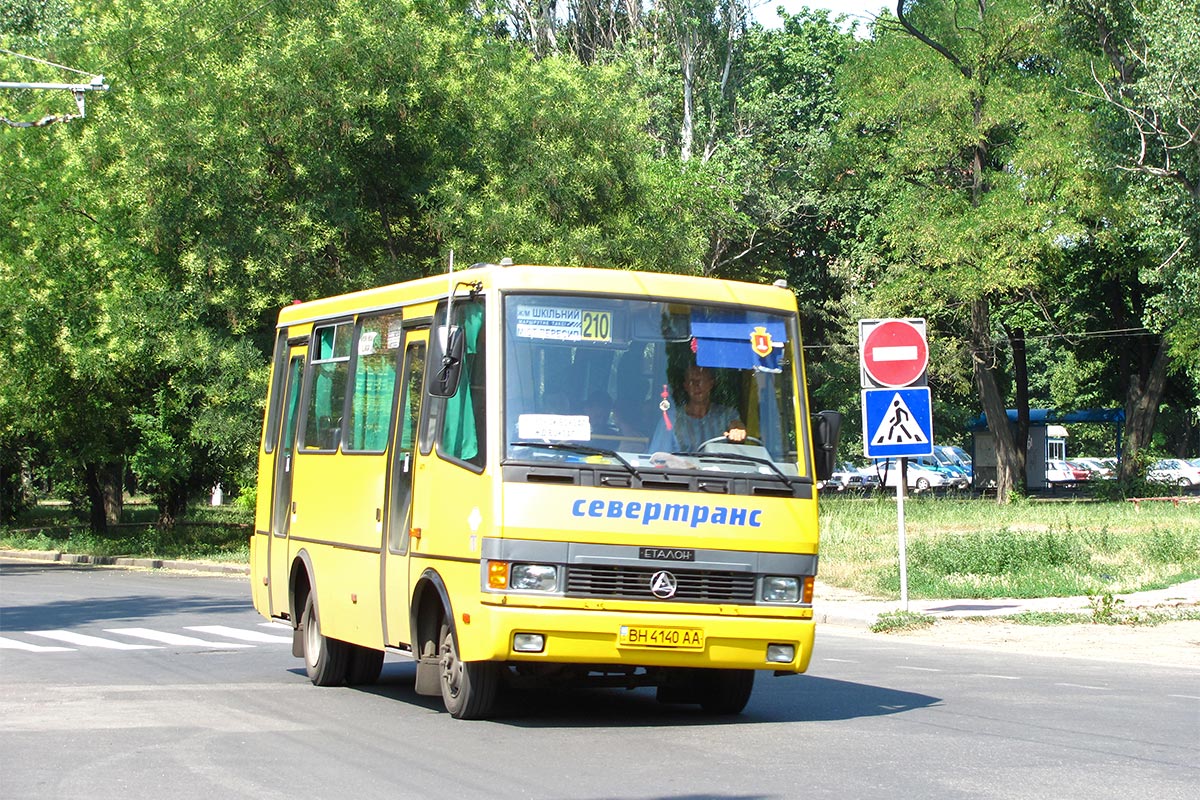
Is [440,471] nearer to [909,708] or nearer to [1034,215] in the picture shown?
[909,708]

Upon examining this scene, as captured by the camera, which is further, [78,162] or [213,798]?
[78,162]

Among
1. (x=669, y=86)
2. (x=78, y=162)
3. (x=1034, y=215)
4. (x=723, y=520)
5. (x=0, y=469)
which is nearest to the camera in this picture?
(x=723, y=520)

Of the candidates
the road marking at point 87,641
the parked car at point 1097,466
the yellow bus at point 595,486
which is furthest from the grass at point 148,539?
the parked car at point 1097,466

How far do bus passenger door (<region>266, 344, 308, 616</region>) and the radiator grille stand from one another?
15.6 feet

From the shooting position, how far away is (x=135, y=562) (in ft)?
110

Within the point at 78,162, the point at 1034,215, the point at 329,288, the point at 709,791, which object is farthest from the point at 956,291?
the point at 709,791

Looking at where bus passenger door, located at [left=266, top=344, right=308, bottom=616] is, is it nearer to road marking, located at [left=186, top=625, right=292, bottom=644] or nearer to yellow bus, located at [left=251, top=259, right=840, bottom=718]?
yellow bus, located at [left=251, top=259, right=840, bottom=718]

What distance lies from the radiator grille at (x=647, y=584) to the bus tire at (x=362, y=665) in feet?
12.0

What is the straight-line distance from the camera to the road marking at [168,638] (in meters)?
16.7

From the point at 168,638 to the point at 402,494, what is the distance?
280 inches

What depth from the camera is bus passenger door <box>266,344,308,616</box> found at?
14.1 meters

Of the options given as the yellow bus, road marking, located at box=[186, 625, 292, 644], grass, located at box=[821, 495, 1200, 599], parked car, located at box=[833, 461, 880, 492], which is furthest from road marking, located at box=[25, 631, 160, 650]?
parked car, located at box=[833, 461, 880, 492]

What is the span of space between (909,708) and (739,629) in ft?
6.64

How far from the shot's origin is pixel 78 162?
32156 millimetres
